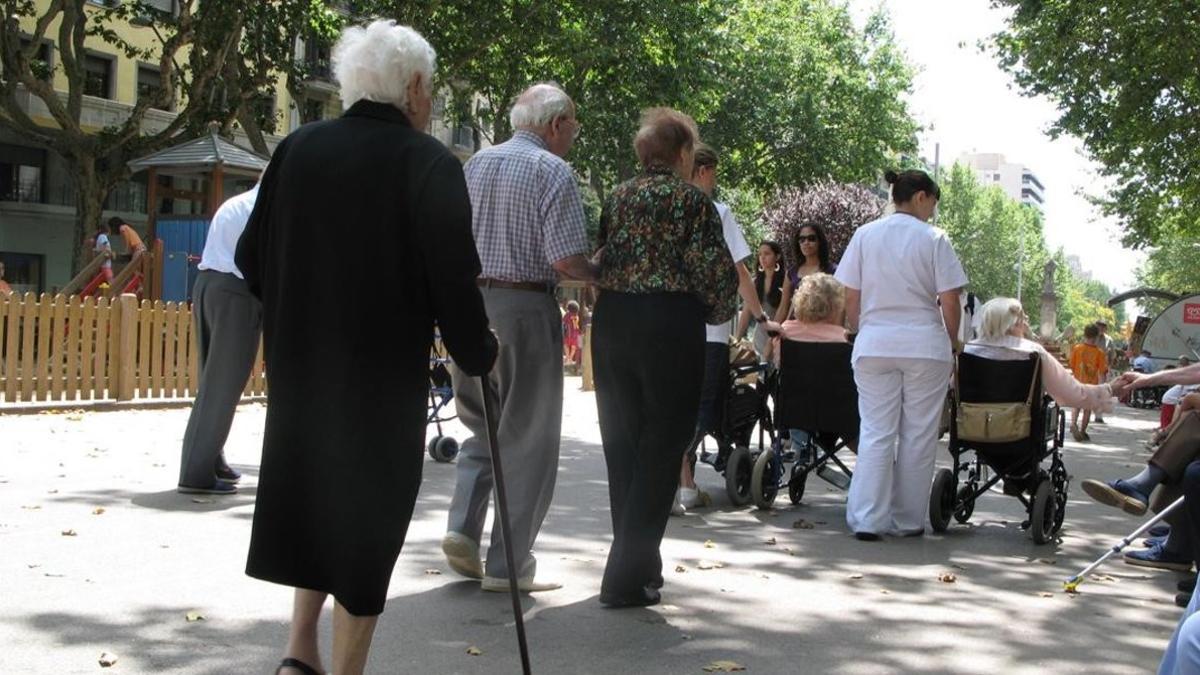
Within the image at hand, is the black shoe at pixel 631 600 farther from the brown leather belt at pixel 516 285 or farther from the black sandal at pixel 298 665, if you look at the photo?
the black sandal at pixel 298 665

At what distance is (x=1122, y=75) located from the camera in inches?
988

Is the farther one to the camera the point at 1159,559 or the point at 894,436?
the point at 894,436

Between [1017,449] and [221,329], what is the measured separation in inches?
183

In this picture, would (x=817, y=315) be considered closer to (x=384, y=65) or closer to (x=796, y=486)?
(x=796, y=486)

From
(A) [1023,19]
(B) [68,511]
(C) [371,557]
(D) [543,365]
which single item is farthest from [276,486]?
(A) [1023,19]

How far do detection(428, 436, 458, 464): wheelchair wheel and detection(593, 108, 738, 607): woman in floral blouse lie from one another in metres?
5.21

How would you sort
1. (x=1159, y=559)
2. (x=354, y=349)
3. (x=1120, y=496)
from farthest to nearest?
(x=1159, y=559) < (x=1120, y=496) < (x=354, y=349)

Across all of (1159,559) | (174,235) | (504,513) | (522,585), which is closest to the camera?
(504,513)

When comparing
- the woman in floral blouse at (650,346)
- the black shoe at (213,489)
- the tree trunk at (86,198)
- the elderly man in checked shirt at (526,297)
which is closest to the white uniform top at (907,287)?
the woman in floral blouse at (650,346)

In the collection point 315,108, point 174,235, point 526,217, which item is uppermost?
point 315,108

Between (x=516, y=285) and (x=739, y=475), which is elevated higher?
(x=516, y=285)

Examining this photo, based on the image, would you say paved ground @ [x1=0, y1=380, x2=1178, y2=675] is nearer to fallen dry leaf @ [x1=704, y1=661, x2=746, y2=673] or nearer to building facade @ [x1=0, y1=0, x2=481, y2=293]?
fallen dry leaf @ [x1=704, y1=661, x2=746, y2=673]

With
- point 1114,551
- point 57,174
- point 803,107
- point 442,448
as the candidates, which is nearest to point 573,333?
point 57,174

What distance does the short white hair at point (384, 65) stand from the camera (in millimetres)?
4137
